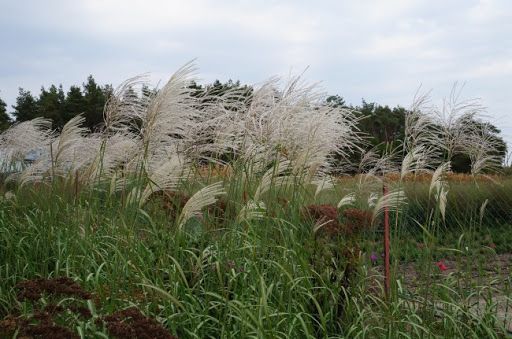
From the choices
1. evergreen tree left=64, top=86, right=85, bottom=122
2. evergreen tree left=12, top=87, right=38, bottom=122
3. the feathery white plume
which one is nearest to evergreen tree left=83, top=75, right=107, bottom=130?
evergreen tree left=64, top=86, right=85, bottom=122

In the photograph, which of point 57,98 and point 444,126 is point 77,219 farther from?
point 57,98

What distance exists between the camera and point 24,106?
3188 centimetres

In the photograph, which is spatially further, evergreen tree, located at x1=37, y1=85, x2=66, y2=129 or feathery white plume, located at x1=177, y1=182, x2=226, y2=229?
evergreen tree, located at x1=37, y1=85, x2=66, y2=129

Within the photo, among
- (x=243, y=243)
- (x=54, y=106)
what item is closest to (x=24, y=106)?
(x=54, y=106)

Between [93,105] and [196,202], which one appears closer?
[196,202]

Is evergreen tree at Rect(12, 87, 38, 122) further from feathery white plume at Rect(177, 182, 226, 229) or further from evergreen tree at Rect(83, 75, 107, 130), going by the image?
feathery white plume at Rect(177, 182, 226, 229)

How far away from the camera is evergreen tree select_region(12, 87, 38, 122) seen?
1193 inches

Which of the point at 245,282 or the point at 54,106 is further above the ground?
the point at 54,106

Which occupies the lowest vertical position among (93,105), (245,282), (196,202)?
(245,282)

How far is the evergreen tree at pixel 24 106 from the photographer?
99.5 ft

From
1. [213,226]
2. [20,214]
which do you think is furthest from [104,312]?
[20,214]

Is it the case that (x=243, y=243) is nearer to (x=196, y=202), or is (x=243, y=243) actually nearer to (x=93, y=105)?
(x=196, y=202)

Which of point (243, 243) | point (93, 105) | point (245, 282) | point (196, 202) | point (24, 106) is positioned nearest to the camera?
point (196, 202)

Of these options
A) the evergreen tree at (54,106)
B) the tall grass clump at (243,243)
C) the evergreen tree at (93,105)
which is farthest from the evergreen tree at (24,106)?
the tall grass clump at (243,243)
